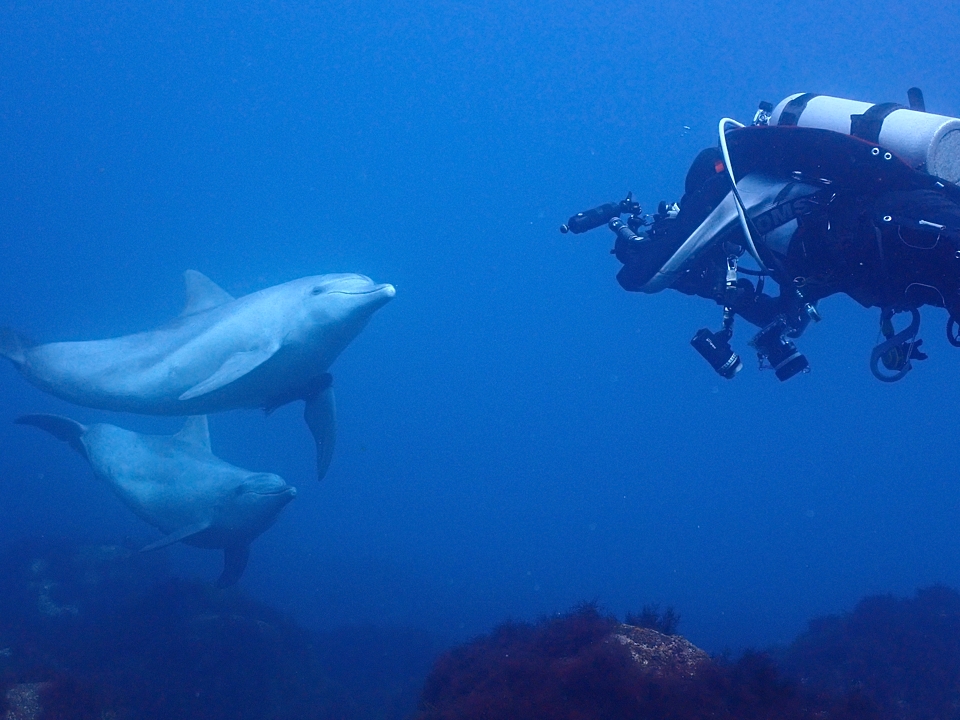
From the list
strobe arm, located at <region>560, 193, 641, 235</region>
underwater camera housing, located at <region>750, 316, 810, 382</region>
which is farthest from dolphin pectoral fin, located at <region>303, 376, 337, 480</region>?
underwater camera housing, located at <region>750, 316, 810, 382</region>

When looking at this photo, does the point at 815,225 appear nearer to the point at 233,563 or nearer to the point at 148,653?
the point at 233,563

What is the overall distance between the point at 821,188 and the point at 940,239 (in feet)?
4.14

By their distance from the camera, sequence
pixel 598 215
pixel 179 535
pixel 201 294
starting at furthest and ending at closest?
pixel 179 535 → pixel 201 294 → pixel 598 215

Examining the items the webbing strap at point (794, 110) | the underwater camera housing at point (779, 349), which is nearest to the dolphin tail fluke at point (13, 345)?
the underwater camera housing at point (779, 349)

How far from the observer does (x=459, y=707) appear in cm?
556

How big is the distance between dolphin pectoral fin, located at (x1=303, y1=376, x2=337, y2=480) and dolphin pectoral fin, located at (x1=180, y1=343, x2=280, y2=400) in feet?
5.90

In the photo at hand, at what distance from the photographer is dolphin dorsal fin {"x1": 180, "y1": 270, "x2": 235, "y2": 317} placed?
10242 millimetres

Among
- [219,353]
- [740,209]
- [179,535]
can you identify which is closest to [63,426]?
[179,535]

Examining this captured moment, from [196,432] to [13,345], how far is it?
318 cm

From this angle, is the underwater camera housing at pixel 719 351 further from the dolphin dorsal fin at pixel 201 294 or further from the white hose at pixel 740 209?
the dolphin dorsal fin at pixel 201 294

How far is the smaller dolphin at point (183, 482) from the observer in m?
11.0

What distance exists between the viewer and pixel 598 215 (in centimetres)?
640

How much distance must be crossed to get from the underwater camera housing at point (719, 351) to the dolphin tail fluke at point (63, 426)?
11089mm

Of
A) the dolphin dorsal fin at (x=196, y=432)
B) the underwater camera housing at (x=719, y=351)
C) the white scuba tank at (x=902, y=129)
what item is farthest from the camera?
the dolphin dorsal fin at (x=196, y=432)
